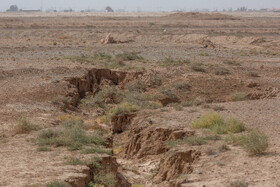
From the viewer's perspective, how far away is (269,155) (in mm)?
11711

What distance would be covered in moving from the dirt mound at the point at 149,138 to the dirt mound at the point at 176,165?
4.39 ft

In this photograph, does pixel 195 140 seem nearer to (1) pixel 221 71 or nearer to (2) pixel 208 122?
(2) pixel 208 122

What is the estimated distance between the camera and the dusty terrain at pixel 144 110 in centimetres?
1127

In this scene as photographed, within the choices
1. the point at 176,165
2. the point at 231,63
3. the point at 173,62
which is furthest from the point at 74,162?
the point at 231,63

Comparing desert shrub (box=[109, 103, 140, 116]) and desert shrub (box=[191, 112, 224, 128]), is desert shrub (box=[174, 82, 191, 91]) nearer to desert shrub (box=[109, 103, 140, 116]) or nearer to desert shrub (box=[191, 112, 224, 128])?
desert shrub (box=[109, 103, 140, 116])

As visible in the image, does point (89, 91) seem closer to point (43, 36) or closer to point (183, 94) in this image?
point (183, 94)

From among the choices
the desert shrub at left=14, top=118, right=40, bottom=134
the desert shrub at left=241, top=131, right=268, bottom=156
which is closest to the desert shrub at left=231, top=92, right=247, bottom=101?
the desert shrub at left=241, top=131, right=268, bottom=156

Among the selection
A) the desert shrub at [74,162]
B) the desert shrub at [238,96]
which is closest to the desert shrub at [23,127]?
the desert shrub at [74,162]

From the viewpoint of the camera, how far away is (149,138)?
613 inches

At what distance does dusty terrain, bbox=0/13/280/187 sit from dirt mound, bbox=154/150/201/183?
0.10 feet

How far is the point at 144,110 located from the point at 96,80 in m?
7.38

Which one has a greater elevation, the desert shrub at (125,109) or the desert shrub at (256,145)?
the desert shrub at (256,145)

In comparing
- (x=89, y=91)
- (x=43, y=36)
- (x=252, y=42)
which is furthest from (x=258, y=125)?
(x=43, y=36)

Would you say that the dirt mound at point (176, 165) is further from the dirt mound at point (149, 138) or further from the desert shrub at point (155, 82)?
the desert shrub at point (155, 82)
